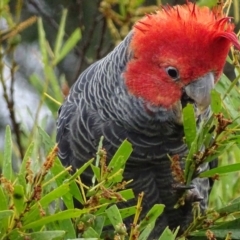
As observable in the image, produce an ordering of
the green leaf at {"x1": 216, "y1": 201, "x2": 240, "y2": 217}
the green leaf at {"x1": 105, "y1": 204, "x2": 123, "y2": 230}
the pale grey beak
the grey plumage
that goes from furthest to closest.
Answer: the grey plumage < the pale grey beak < the green leaf at {"x1": 216, "y1": 201, "x2": 240, "y2": 217} < the green leaf at {"x1": 105, "y1": 204, "x2": 123, "y2": 230}

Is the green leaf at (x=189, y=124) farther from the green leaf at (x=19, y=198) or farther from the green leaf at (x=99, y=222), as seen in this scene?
the green leaf at (x=19, y=198)

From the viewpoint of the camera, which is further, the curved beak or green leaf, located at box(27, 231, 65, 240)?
the curved beak

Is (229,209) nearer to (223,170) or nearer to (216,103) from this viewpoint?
(223,170)

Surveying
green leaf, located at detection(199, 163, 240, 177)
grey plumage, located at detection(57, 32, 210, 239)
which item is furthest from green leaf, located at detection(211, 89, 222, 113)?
grey plumage, located at detection(57, 32, 210, 239)

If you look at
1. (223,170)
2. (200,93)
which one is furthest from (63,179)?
(200,93)

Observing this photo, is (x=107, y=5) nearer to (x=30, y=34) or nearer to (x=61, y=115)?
(x=61, y=115)

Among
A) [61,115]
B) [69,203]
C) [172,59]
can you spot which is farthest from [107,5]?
[69,203]

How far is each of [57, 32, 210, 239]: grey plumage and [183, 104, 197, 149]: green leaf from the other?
376mm

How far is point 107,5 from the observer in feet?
6.44

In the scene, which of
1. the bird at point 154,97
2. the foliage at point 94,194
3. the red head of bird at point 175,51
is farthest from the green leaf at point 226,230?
the red head of bird at point 175,51

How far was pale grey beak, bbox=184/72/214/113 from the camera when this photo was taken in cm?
146

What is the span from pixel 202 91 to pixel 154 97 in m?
0.16

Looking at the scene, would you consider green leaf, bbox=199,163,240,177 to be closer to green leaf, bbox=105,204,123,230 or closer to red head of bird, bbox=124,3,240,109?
green leaf, bbox=105,204,123,230

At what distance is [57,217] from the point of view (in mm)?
1040
